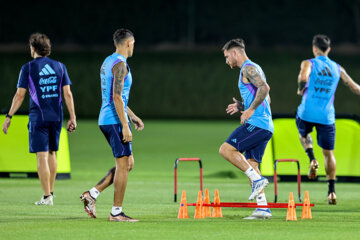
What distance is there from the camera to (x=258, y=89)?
8836 mm

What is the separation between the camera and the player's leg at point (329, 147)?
11.0 meters

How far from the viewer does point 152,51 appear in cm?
4084

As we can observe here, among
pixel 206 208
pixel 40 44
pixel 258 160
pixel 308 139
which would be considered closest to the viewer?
pixel 206 208

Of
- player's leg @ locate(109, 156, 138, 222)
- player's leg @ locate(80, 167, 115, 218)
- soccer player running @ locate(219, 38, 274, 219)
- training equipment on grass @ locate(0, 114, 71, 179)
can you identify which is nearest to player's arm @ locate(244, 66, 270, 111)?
soccer player running @ locate(219, 38, 274, 219)

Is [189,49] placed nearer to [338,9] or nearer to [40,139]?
[338,9]

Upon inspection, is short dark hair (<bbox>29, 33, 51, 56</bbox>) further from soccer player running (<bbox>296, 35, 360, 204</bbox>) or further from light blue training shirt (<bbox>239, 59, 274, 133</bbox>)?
soccer player running (<bbox>296, 35, 360, 204</bbox>)

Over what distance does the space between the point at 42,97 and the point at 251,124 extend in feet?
9.55

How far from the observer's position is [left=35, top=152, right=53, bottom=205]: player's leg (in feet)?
34.2

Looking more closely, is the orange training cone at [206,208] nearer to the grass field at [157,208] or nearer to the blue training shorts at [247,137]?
the grass field at [157,208]

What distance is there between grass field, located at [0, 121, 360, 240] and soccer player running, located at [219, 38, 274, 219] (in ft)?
1.40

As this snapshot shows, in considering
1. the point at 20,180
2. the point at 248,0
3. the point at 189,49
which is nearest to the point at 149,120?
the point at 189,49

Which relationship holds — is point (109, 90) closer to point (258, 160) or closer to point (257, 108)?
point (257, 108)

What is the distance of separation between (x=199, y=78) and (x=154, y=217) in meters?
31.2

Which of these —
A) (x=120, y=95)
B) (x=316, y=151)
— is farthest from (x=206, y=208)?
(x=316, y=151)
